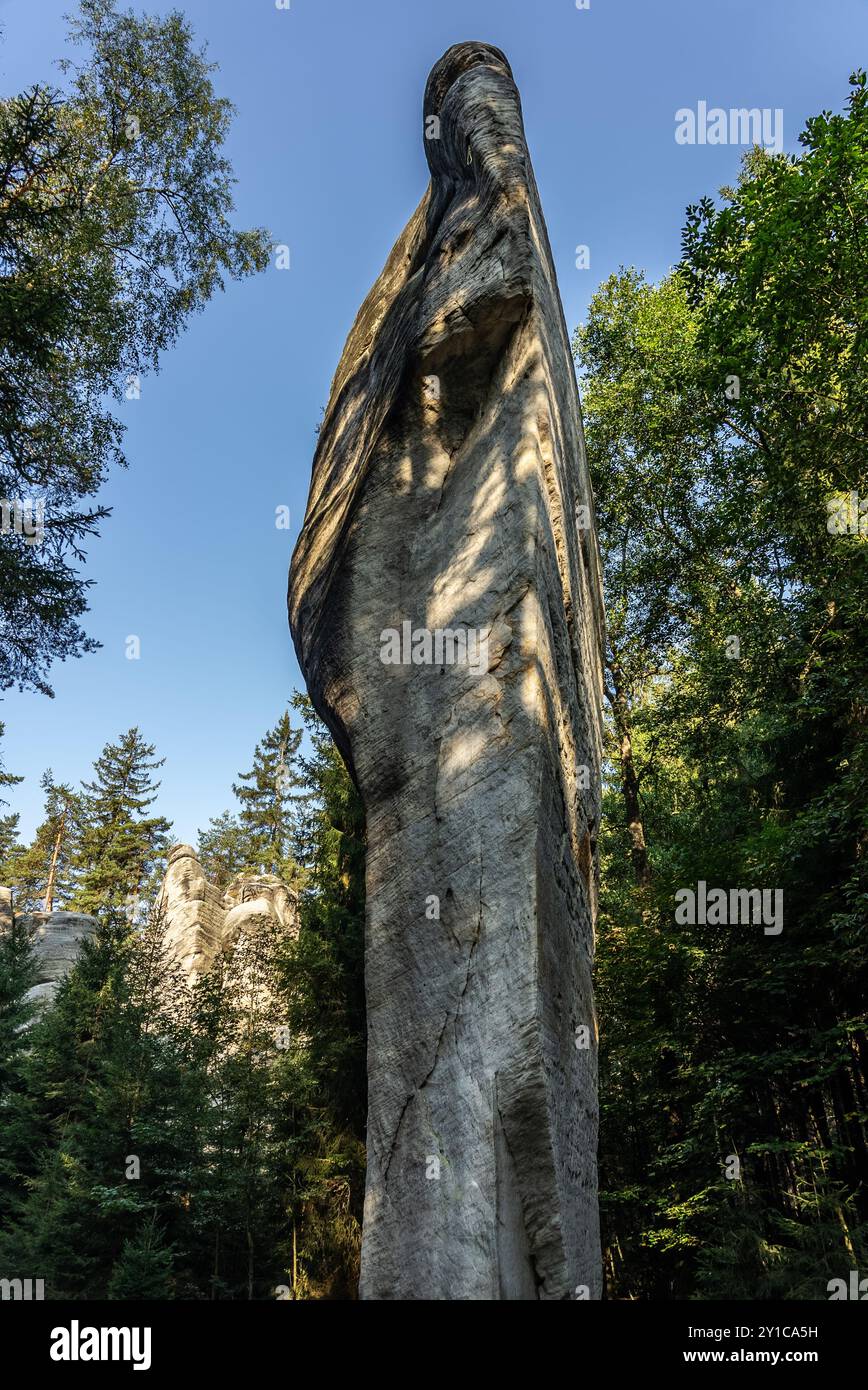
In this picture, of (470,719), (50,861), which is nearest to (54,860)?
(50,861)

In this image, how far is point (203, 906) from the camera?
27.7 meters

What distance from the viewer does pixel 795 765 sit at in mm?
13328

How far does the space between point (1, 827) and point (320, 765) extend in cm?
3327

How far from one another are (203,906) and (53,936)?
14.6ft

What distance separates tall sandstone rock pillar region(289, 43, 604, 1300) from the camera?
16.7 ft

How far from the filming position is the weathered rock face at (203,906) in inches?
1011

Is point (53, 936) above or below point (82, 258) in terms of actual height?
below

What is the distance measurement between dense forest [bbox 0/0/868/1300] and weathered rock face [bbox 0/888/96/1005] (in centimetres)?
793

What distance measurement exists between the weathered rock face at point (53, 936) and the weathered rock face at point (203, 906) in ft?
8.20

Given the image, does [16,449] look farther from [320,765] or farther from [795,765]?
[795,765]

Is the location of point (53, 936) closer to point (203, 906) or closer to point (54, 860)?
point (203, 906)

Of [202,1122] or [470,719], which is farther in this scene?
[202,1122]

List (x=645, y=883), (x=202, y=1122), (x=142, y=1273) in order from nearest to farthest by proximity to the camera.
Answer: (x=142, y=1273)
(x=202, y=1122)
(x=645, y=883)
